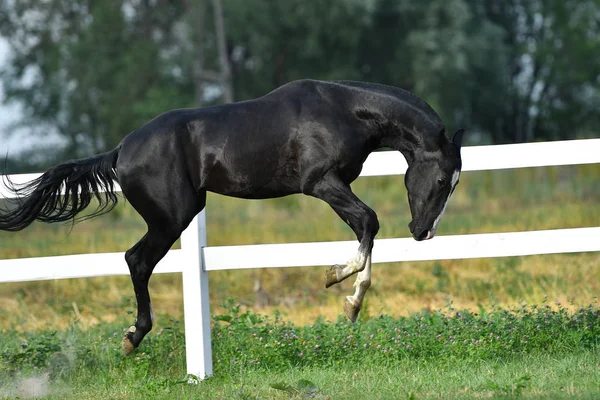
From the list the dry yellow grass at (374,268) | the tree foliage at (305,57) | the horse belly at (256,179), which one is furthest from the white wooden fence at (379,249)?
the tree foliage at (305,57)

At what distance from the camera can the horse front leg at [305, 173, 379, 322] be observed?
5.10 metres

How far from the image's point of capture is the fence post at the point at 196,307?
6.33 metres

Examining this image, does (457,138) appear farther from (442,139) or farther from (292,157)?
(292,157)

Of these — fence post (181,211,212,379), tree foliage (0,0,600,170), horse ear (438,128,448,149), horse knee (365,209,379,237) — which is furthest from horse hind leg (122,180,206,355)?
tree foliage (0,0,600,170)

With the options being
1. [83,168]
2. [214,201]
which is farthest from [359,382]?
[214,201]

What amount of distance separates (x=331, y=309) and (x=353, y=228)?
412cm

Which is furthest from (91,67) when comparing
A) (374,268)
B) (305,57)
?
(374,268)

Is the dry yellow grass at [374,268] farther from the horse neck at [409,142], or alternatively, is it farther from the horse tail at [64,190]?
the horse neck at [409,142]

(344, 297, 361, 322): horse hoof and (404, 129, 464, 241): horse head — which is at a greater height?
(404, 129, 464, 241): horse head

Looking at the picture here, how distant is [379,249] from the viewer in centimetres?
630

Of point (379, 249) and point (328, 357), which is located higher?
point (379, 249)

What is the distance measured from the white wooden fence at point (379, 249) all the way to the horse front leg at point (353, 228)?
1.05 m

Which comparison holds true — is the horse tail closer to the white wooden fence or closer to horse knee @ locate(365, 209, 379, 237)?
the white wooden fence

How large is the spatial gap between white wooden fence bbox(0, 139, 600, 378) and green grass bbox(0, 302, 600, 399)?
0.44 m
